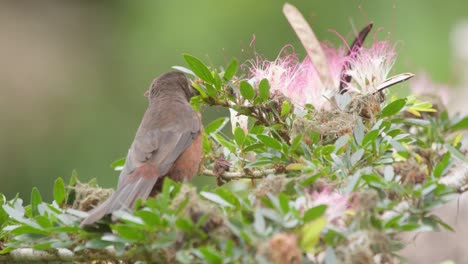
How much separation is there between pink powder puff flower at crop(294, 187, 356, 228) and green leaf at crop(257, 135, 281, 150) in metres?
0.50

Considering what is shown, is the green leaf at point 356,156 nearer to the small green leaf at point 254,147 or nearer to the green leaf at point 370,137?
the green leaf at point 370,137

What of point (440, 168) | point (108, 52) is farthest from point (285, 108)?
point (108, 52)

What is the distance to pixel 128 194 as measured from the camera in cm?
327

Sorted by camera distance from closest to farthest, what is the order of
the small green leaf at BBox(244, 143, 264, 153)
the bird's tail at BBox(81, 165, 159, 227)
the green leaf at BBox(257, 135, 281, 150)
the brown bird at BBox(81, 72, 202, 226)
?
the bird's tail at BBox(81, 165, 159, 227) → the green leaf at BBox(257, 135, 281, 150) → the small green leaf at BBox(244, 143, 264, 153) → the brown bird at BBox(81, 72, 202, 226)

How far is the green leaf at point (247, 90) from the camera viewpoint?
329 cm

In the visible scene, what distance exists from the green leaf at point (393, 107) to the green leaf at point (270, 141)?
43 cm

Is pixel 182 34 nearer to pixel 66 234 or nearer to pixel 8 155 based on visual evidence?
pixel 8 155

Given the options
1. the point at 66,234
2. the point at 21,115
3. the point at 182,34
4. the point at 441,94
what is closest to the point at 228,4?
the point at 182,34

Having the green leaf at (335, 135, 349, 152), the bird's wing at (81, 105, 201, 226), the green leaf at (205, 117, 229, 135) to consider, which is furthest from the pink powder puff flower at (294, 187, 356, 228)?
the green leaf at (205, 117, 229, 135)

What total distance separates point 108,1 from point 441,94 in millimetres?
7177

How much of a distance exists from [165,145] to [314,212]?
1.52m

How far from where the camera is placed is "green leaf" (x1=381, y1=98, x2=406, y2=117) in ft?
10.5

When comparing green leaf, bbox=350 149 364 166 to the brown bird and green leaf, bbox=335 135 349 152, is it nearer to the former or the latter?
green leaf, bbox=335 135 349 152

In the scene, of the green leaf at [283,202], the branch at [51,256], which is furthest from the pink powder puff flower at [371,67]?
the branch at [51,256]
